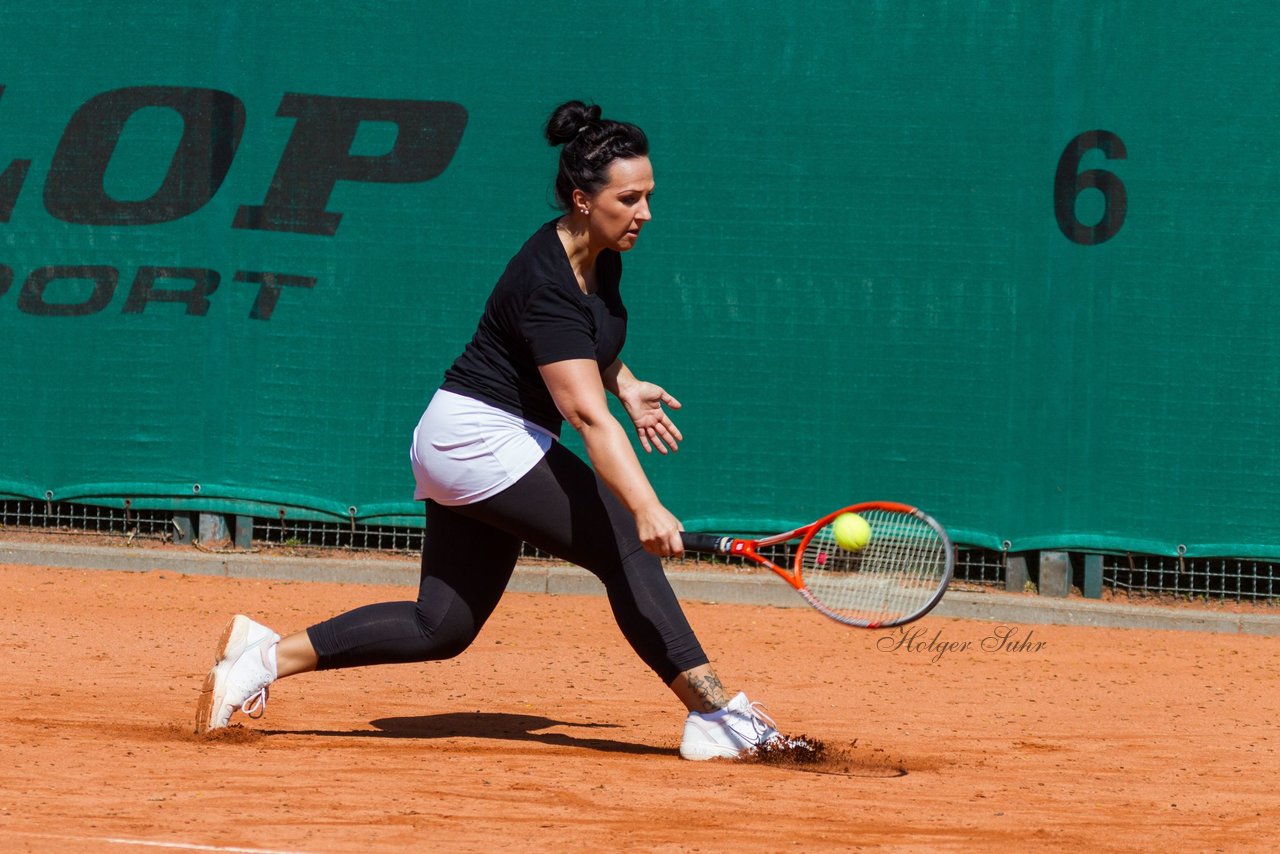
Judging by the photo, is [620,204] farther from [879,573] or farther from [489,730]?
[489,730]

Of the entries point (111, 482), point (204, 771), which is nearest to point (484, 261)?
point (111, 482)

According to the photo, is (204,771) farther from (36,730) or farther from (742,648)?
(742,648)

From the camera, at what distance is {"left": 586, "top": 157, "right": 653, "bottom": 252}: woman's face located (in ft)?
13.5

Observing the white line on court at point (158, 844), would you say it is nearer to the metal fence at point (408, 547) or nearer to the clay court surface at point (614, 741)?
the clay court surface at point (614, 741)

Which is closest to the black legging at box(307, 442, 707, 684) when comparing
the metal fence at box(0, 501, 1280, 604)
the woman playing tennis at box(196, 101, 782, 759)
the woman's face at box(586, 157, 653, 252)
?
the woman playing tennis at box(196, 101, 782, 759)

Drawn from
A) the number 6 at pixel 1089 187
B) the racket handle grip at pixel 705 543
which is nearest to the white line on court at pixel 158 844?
the racket handle grip at pixel 705 543

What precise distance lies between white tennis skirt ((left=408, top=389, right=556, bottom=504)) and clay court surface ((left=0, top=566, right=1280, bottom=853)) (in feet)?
2.44

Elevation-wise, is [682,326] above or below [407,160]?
→ below

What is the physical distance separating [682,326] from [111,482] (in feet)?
9.81

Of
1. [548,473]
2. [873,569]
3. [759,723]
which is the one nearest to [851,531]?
[873,569]

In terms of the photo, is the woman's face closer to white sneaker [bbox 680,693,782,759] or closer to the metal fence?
white sneaker [bbox 680,693,782,759]

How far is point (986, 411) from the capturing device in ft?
24.0

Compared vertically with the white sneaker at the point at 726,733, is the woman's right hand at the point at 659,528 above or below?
above

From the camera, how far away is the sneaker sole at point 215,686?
174 inches
